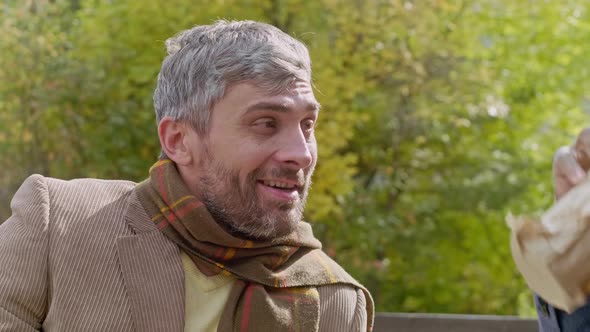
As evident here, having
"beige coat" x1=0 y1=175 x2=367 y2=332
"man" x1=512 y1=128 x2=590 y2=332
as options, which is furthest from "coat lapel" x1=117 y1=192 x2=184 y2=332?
"man" x1=512 y1=128 x2=590 y2=332

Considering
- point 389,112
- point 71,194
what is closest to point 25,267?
→ point 71,194

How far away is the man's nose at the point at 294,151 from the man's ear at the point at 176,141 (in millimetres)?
275

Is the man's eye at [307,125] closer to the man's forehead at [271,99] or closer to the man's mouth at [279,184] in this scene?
the man's forehead at [271,99]

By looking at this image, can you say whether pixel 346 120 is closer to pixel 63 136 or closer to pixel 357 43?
pixel 357 43

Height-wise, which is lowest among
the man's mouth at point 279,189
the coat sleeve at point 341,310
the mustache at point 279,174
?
the coat sleeve at point 341,310

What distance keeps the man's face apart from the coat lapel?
0.19m

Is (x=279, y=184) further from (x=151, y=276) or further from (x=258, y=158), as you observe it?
(x=151, y=276)

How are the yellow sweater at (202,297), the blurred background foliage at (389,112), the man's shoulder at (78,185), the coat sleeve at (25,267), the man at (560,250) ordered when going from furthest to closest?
the blurred background foliage at (389,112)
the man's shoulder at (78,185)
the yellow sweater at (202,297)
the coat sleeve at (25,267)
the man at (560,250)

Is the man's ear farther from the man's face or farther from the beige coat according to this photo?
the beige coat

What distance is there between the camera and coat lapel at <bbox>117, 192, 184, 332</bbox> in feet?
7.93

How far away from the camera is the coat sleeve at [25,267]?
7.72ft

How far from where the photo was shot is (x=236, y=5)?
7184 millimetres

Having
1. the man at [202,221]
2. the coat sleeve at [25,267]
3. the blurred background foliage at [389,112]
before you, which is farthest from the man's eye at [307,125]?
the blurred background foliage at [389,112]

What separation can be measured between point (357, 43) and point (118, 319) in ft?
18.1
